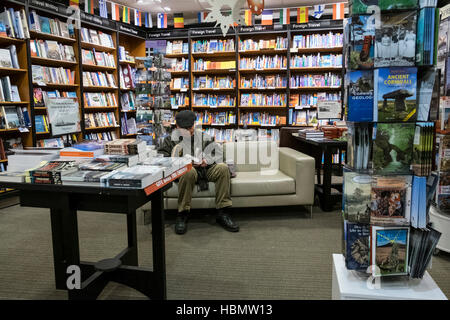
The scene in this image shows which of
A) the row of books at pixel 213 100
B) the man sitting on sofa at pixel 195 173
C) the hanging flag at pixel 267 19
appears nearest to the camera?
the man sitting on sofa at pixel 195 173

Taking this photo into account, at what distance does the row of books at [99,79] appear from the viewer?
5.11 m

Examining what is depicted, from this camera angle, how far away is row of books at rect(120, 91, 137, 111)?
19.5ft

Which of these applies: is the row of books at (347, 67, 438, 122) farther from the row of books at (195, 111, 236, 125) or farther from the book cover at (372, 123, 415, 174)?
the row of books at (195, 111, 236, 125)

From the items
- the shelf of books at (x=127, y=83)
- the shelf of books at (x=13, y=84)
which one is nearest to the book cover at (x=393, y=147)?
the shelf of books at (x=13, y=84)

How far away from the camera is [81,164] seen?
5.41 ft

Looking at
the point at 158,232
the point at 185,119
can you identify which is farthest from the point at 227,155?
the point at 158,232

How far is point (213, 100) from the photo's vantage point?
6203 mm

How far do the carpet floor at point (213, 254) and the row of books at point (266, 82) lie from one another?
2.95 metres

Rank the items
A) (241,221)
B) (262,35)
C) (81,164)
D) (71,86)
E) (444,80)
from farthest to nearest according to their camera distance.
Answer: (262,35)
(71,86)
(241,221)
(444,80)
(81,164)

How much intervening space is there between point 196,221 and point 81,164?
181 centimetres

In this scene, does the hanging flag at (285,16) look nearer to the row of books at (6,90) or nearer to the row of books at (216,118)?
the row of books at (216,118)

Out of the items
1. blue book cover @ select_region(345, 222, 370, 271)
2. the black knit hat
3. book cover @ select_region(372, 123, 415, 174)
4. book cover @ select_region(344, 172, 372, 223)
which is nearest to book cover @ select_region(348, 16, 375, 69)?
book cover @ select_region(372, 123, 415, 174)
